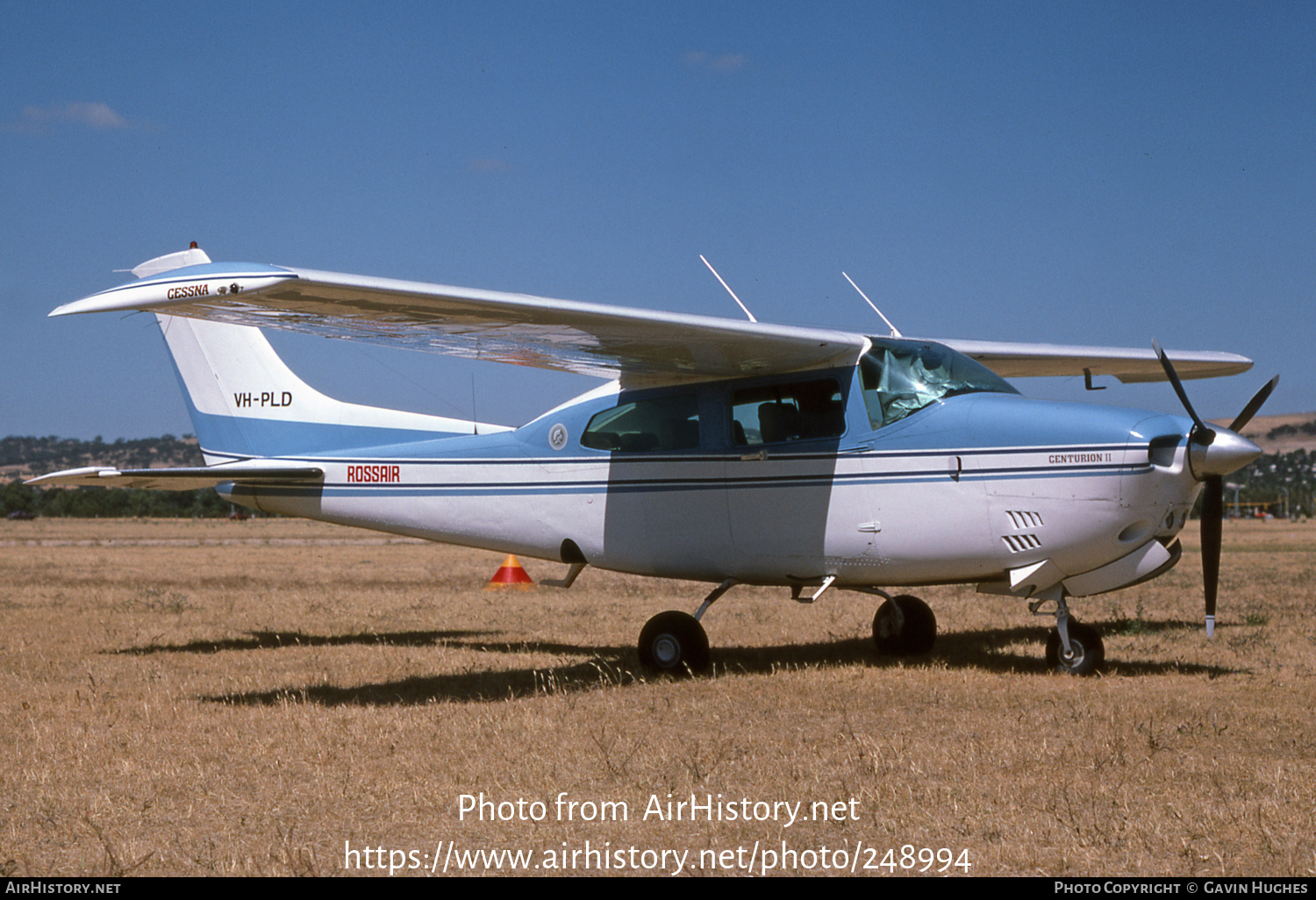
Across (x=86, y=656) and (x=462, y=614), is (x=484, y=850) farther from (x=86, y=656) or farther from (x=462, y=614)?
(x=462, y=614)

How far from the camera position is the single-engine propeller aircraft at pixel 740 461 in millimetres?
8328

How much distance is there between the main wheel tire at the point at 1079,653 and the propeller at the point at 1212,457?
3.06 ft

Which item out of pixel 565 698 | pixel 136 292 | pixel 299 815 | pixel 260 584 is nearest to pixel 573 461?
pixel 565 698

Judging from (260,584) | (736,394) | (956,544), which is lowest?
(260,584)

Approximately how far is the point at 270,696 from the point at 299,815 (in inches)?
147

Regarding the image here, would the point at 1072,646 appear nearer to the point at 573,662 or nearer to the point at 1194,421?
the point at 1194,421

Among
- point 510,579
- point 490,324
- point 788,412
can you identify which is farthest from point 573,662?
point 510,579

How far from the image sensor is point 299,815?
17.7 feet

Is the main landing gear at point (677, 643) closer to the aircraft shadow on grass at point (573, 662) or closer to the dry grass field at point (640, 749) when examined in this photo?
the aircraft shadow on grass at point (573, 662)

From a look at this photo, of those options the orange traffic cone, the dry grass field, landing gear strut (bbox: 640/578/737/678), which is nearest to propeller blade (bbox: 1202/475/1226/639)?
the dry grass field

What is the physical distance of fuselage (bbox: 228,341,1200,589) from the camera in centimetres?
856

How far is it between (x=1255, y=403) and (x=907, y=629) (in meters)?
3.78

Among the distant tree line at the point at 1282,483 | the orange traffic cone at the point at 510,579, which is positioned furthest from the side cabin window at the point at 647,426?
the distant tree line at the point at 1282,483

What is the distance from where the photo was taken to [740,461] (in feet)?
32.9
